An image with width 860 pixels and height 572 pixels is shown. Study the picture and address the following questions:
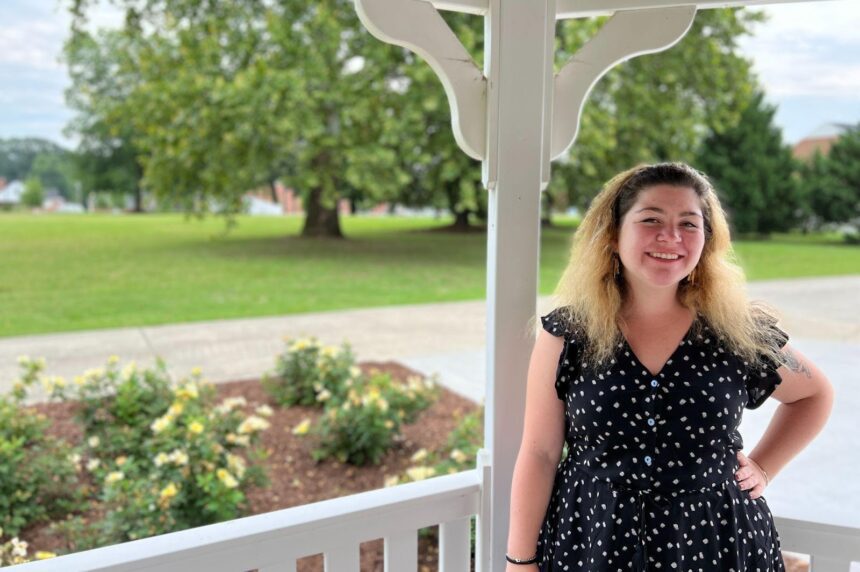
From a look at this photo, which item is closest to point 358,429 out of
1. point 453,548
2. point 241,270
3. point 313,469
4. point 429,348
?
point 313,469

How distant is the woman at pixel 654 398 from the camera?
1120mm

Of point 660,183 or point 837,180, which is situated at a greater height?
point 837,180

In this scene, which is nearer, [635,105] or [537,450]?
[537,450]

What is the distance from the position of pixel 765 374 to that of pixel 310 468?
112 inches

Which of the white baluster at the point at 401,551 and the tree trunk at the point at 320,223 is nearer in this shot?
the white baluster at the point at 401,551

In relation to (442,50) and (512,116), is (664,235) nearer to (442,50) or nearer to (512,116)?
(512,116)

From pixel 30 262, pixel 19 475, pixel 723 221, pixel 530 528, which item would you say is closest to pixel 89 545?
pixel 19 475

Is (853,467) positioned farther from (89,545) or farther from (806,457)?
(89,545)

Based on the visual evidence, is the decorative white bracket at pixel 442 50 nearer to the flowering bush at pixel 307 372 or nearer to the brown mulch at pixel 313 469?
the brown mulch at pixel 313 469

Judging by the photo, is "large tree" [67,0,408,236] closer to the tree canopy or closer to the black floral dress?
the tree canopy

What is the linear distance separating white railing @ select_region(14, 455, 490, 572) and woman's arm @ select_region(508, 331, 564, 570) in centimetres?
17

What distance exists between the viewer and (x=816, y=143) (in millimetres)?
18969

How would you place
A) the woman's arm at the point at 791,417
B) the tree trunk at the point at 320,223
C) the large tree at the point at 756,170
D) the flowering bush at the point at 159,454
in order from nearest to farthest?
the woman's arm at the point at 791,417
the flowering bush at the point at 159,454
the tree trunk at the point at 320,223
the large tree at the point at 756,170

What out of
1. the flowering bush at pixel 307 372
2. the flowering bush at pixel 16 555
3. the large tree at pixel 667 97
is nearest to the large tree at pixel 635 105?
the large tree at pixel 667 97
